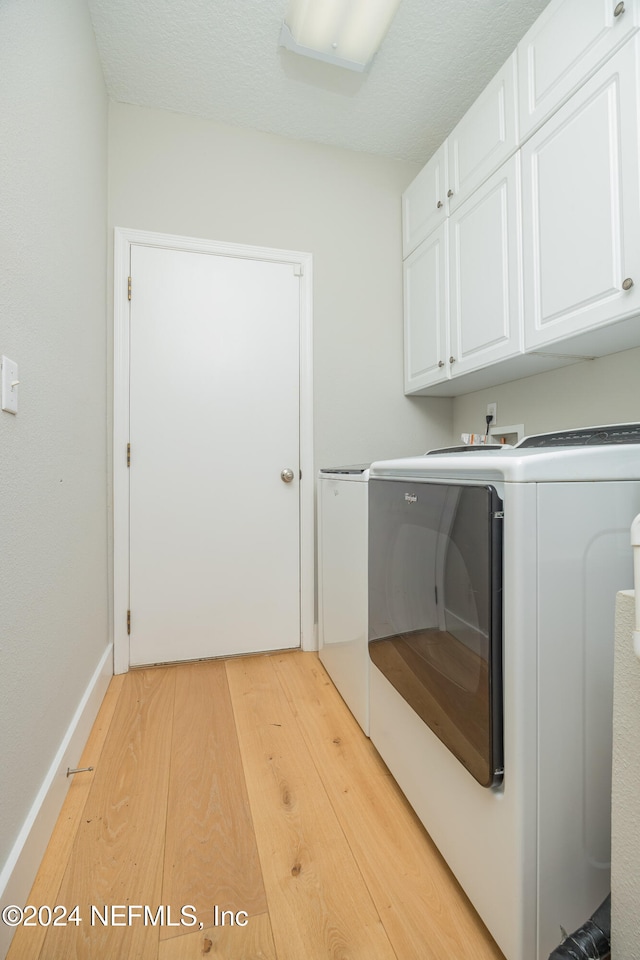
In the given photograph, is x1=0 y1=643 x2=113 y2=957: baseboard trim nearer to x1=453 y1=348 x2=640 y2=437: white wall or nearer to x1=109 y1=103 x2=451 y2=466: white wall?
x1=109 y1=103 x2=451 y2=466: white wall

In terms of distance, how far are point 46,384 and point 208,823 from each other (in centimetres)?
125

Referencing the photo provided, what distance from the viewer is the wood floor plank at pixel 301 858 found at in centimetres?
83

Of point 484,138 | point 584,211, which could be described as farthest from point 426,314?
point 584,211

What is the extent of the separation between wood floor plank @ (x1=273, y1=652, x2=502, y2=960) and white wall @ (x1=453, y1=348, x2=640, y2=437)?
1.42 metres

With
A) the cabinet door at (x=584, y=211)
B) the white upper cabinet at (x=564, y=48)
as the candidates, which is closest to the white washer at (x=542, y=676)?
the cabinet door at (x=584, y=211)

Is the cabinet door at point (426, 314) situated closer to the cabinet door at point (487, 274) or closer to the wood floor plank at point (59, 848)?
the cabinet door at point (487, 274)

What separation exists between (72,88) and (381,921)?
2.41 meters

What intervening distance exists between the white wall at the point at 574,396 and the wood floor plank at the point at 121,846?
1.88 m

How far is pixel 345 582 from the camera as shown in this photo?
161 cm

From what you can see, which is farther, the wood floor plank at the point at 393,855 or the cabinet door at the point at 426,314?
the cabinet door at the point at 426,314

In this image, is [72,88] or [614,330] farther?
[72,88]

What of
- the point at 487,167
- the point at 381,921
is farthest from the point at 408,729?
the point at 487,167

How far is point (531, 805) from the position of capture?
712mm

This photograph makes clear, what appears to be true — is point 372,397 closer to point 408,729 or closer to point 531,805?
point 408,729
